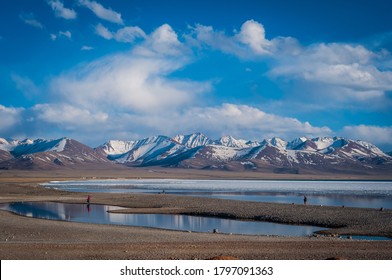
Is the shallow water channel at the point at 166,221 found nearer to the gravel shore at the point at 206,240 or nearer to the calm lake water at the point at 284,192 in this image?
the gravel shore at the point at 206,240

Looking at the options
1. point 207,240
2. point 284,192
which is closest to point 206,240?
point 207,240

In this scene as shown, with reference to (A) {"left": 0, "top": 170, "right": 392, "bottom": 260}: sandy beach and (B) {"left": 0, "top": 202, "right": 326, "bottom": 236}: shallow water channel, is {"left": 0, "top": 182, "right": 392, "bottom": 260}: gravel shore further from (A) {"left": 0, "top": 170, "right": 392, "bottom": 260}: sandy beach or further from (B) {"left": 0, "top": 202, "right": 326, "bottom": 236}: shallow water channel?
(B) {"left": 0, "top": 202, "right": 326, "bottom": 236}: shallow water channel

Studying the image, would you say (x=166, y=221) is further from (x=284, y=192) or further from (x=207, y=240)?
(x=284, y=192)

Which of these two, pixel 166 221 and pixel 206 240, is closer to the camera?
pixel 206 240

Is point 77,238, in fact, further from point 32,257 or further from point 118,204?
point 118,204

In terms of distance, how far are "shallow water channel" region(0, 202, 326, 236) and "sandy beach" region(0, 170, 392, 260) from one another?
2.68 metres

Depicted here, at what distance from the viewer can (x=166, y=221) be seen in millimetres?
44875

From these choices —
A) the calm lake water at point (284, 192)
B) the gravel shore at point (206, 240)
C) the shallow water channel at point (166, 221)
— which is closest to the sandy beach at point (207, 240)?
the gravel shore at point (206, 240)

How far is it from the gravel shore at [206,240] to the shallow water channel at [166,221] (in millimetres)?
2754

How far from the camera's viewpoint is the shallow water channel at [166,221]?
37.8m

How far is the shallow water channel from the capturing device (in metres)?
37.8

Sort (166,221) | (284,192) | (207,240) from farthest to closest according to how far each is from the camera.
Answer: (284,192) < (166,221) < (207,240)

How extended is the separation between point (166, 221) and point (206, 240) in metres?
17.5
